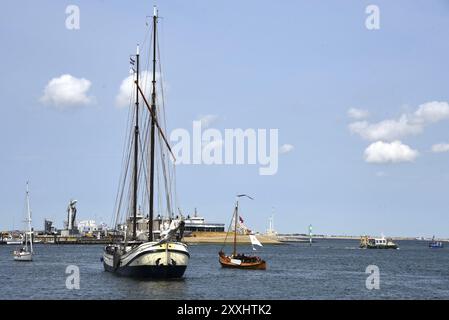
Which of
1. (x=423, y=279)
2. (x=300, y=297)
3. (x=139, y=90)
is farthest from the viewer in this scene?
(x=423, y=279)

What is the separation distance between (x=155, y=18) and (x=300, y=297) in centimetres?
3407

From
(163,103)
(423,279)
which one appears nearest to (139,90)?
(163,103)

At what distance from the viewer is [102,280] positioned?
74.2 m

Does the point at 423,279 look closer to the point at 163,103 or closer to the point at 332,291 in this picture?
the point at 332,291

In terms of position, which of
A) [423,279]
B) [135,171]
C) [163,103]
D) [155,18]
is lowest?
[423,279]

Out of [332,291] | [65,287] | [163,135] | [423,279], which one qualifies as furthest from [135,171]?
[423,279]

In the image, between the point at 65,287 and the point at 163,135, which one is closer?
the point at 65,287

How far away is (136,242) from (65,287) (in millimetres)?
10483

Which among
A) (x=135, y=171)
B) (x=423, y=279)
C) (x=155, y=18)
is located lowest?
(x=423, y=279)

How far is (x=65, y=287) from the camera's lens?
6675 cm
